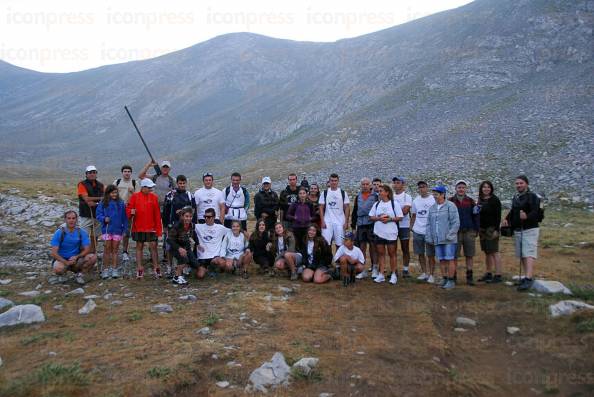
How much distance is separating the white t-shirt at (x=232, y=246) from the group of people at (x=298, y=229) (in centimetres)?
2

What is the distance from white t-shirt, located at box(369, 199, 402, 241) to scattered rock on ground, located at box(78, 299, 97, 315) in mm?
5784

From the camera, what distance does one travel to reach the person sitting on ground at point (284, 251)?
1011 centimetres

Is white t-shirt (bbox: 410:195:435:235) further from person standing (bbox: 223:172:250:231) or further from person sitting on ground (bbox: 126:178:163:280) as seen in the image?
person sitting on ground (bbox: 126:178:163:280)

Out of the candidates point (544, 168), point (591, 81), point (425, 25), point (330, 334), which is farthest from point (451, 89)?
point (330, 334)

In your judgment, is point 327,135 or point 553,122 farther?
point 327,135

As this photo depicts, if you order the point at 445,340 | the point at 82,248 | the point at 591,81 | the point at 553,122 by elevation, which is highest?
the point at 591,81

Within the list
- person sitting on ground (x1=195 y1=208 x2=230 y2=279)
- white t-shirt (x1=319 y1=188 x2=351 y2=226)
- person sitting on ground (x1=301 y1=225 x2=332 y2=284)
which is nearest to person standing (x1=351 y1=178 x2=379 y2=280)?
white t-shirt (x1=319 y1=188 x2=351 y2=226)

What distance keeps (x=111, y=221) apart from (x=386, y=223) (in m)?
5.97

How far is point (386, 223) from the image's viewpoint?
383 inches

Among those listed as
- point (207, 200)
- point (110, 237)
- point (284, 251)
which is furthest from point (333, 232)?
point (110, 237)

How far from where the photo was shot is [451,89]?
45.9m

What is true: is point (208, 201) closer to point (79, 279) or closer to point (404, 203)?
point (79, 279)

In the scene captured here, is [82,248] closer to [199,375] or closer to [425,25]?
[199,375]

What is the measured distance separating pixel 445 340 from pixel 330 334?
1.74 meters
